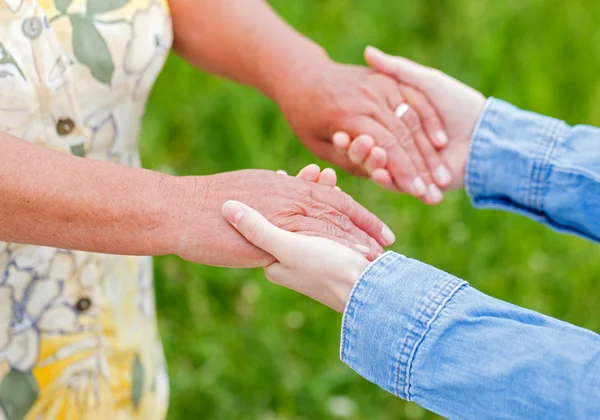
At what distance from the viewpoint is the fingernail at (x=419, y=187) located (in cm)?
159

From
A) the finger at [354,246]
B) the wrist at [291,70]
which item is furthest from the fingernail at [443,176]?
the finger at [354,246]

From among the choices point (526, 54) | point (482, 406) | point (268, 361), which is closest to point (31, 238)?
point (482, 406)

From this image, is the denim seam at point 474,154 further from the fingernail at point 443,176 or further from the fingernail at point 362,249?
the fingernail at point 362,249

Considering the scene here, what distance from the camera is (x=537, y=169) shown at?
148 centimetres

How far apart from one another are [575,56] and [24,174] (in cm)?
242

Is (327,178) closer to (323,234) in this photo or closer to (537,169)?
(323,234)

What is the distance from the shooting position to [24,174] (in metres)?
1.06

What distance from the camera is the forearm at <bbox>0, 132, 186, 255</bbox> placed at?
1063mm

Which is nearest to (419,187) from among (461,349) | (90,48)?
(461,349)

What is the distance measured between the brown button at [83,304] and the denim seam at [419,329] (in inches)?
21.5

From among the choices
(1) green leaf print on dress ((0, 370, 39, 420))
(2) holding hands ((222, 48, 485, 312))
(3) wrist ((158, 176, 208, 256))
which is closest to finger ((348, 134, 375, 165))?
(2) holding hands ((222, 48, 485, 312))

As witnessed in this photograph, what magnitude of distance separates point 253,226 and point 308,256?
0.30ft

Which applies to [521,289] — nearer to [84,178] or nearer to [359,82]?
[359,82]

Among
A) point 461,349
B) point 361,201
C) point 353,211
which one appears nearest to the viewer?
point 461,349
